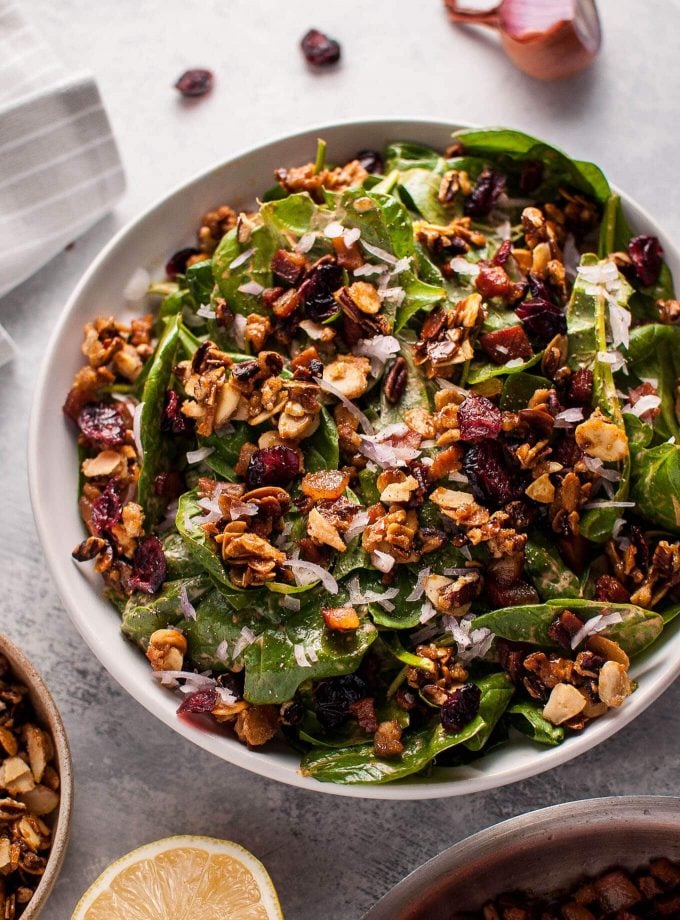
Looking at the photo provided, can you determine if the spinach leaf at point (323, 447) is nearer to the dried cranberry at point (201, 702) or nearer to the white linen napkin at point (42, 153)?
the dried cranberry at point (201, 702)

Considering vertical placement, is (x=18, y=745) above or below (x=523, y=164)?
below

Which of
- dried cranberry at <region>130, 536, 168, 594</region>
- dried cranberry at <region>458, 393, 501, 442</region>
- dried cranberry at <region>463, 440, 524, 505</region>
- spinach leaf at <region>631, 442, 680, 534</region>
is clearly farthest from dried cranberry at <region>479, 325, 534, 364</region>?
dried cranberry at <region>130, 536, 168, 594</region>

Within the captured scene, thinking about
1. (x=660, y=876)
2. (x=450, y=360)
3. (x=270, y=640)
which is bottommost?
(x=660, y=876)

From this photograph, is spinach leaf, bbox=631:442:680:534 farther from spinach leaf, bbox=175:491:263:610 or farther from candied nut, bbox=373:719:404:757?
spinach leaf, bbox=175:491:263:610

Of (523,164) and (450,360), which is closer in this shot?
(450,360)

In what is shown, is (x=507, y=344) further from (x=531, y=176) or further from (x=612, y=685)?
(x=612, y=685)

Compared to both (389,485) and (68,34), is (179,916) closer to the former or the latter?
(389,485)

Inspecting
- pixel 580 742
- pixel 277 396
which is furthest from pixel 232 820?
pixel 277 396
